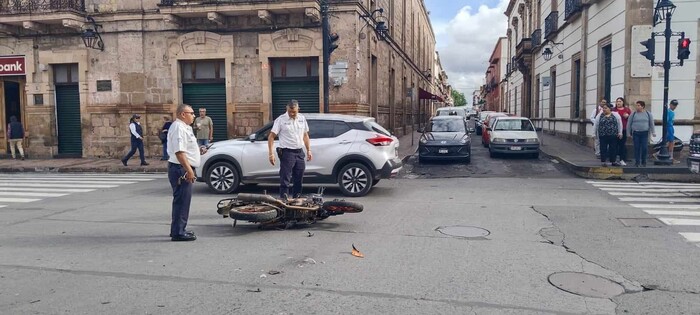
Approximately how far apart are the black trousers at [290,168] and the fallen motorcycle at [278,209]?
0.88 m

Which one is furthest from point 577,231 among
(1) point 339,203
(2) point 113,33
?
(2) point 113,33

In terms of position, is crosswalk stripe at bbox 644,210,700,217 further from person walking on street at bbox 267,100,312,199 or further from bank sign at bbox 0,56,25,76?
bank sign at bbox 0,56,25,76

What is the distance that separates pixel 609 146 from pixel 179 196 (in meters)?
11.6

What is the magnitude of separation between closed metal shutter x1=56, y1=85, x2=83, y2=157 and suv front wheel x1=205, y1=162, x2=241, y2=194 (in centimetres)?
1228

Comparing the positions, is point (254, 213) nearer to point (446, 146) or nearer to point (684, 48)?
point (446, 146)

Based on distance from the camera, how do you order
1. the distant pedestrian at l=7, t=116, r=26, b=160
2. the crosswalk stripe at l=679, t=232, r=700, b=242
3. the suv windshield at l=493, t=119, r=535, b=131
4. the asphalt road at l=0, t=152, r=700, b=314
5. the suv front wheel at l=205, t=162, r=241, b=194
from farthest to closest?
the distant pedestrian at l=7, t=116, r=26, b=160
the suv windshield at l=493, t=119, r=535, b=131
the suv front wheel at l=205, t=162, r=241, b=194
the crosswalk stripe at l=679, t=232, r=700, b=242
the asphalt road at l=0, t=152, r=700, b=314

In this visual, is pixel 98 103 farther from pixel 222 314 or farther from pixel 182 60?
pixel 222 314

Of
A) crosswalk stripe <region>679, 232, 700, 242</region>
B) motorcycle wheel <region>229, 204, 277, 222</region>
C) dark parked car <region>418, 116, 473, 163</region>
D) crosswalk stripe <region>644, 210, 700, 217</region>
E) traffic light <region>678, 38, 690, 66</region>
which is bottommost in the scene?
crosswalk stripe <region>679, 232, 700, 242</region>

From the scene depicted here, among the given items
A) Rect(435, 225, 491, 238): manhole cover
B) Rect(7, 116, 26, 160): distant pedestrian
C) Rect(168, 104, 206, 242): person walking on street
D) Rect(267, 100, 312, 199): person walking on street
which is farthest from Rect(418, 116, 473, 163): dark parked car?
Rect(7, 116, 26, 160): distant pedestrian

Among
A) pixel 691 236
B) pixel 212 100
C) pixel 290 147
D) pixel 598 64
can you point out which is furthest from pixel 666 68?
pixel 212 100

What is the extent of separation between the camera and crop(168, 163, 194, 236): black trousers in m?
6.87

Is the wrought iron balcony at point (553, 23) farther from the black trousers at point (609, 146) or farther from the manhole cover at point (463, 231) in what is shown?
the manhole cover at point (463, 231)

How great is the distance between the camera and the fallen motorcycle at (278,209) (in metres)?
7.34

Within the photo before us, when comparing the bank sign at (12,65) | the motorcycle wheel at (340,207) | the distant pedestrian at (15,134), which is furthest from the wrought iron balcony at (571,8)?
the distant pedestrian at (15,134)
